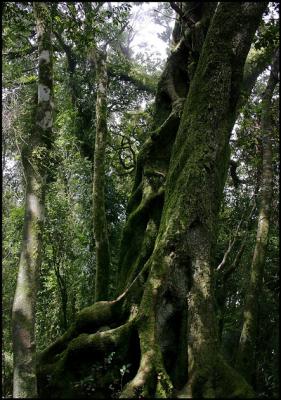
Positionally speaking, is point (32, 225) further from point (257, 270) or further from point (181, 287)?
point (257, 270)

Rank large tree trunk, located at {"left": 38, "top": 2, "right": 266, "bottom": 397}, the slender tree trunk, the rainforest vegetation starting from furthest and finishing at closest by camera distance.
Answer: the slender tree trunk, the rainforest vegetation, large tree trunk, located at {"left": 38, "top": 2, "right": 266, "bottom": 397}

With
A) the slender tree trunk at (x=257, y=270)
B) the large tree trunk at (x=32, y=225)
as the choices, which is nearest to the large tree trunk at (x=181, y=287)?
the large tree trunk at (x=32, y=225)

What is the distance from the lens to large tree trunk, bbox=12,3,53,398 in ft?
17.8

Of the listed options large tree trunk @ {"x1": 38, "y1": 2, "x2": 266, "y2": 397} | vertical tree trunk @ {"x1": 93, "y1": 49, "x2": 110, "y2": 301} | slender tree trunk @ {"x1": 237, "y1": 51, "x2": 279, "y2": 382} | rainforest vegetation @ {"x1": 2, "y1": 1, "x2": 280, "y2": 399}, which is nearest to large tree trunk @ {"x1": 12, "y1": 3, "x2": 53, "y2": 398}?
rainforest vegetation @ {"x1": 2, "y1": 1, "x2": 280, "y2": 399}

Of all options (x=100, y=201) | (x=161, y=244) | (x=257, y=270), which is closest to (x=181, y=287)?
(x=161, y=244)

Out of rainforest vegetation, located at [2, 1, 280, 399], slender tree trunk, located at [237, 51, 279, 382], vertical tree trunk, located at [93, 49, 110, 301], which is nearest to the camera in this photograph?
rainforest vegetation, located at [2, 1, 280, 399]

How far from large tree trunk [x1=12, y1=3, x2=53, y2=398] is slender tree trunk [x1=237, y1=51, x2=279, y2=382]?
3.46 metres

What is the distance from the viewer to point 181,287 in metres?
5.54

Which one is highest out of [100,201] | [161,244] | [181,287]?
[100,201]

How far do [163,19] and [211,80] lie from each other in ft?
73.4

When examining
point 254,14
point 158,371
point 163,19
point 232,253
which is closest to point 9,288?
point 232,253

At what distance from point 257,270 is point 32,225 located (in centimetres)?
396

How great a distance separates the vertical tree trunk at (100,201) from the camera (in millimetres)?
8883

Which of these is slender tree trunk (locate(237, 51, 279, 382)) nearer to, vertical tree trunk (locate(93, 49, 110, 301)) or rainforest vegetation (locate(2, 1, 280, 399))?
rainforest vegetation (locate(2, 1, 280, 399))
